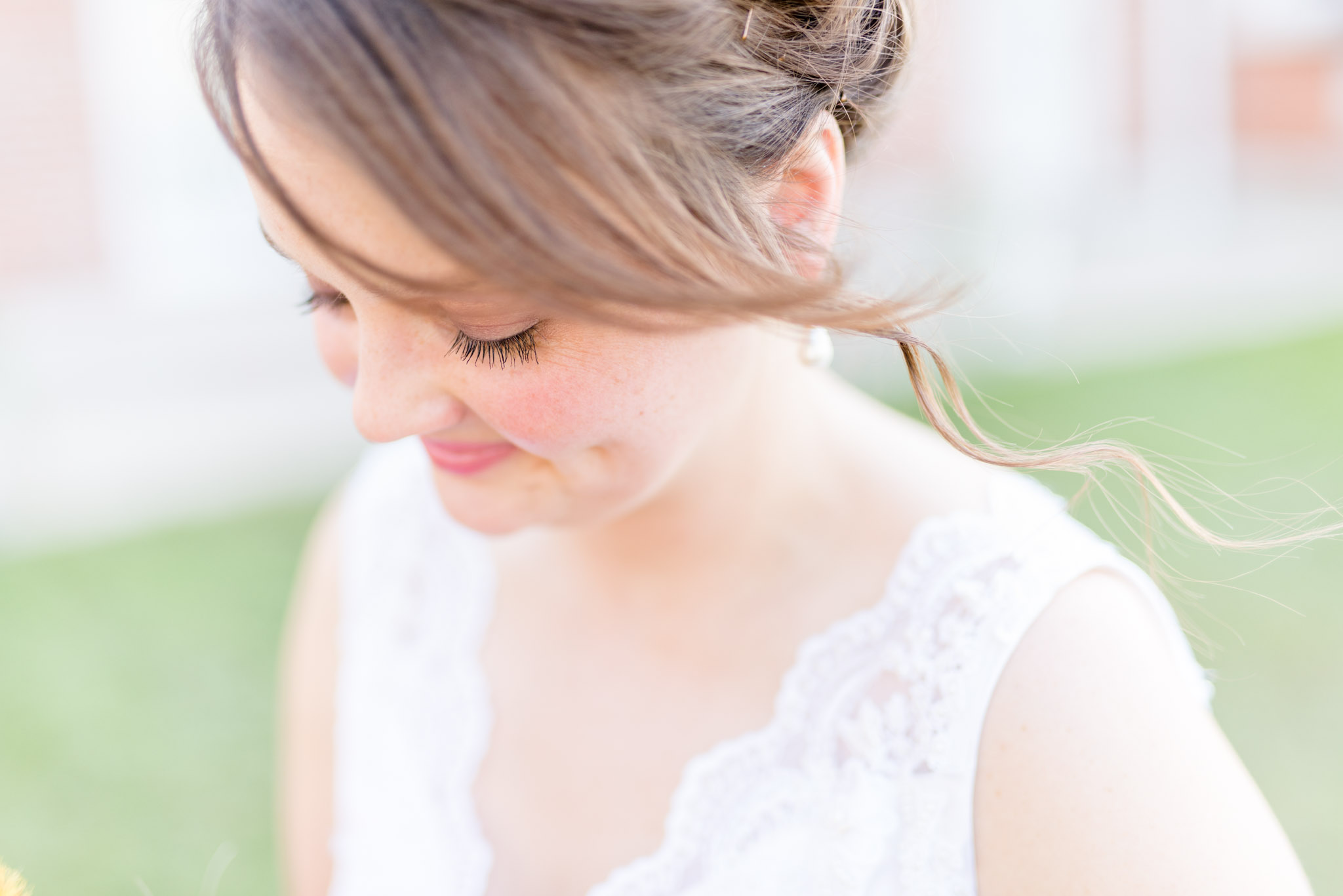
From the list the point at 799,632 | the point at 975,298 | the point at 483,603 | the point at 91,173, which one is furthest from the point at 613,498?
the point at 91,173

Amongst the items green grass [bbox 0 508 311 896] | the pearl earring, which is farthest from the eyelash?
green grass [bbox 0 508 311 896]

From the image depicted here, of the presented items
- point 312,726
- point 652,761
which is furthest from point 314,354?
point 652,761

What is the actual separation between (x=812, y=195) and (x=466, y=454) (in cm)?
46

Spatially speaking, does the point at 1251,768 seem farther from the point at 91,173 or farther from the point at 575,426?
the point at 91,173

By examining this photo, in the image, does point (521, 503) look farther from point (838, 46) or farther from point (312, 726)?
point (312, 726)

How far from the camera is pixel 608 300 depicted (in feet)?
3.15

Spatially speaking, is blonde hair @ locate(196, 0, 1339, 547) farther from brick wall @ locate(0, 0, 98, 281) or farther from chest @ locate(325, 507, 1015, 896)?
brick wall @ locate(0, 0, 98, 281)

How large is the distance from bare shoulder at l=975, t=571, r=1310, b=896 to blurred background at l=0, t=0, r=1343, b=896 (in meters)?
0.12

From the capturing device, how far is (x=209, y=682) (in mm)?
3797

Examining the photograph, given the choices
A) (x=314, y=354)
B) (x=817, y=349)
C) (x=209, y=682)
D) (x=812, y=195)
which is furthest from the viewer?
(x=314, y=354)

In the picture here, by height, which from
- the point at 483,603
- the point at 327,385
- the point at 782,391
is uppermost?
the point at 782,391

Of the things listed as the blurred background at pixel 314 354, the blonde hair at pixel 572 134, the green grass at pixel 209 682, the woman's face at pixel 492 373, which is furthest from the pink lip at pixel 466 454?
the green grass at pixel 209 682

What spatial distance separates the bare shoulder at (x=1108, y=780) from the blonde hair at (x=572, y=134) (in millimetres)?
167

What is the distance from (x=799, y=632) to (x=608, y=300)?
0.61 meters
